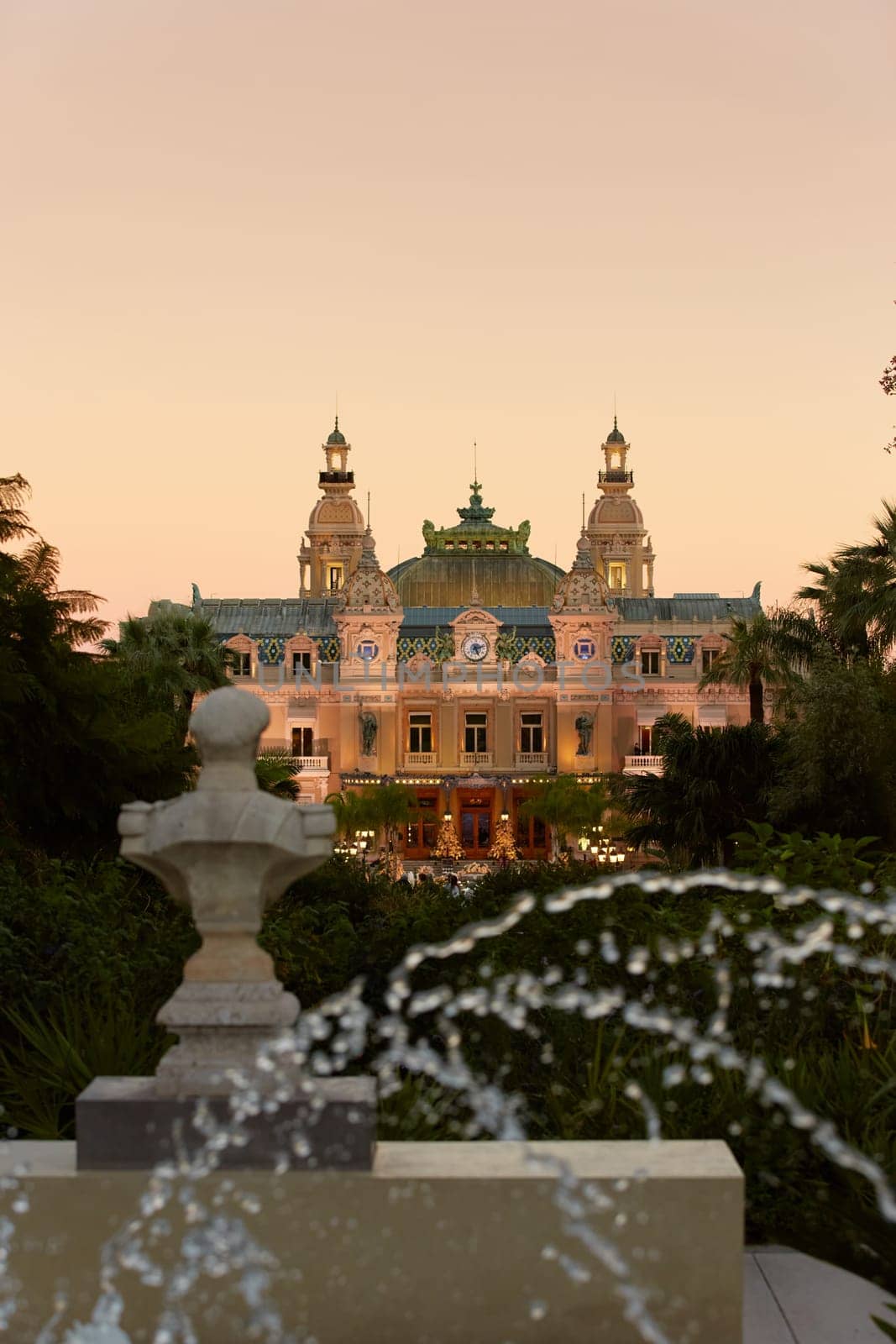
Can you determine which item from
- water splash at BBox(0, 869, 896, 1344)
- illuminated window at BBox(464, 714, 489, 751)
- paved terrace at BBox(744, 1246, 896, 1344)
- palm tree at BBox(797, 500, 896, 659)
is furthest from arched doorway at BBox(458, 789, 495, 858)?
paved terrace at BBox(744, 1246, 896, 1344)

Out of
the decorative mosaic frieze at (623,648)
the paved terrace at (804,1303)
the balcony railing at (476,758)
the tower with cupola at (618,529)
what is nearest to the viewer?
the paved terrace at (804,1303)

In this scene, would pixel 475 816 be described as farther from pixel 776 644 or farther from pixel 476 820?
pixel 776 644

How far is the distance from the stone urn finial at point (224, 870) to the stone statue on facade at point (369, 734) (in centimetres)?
4996

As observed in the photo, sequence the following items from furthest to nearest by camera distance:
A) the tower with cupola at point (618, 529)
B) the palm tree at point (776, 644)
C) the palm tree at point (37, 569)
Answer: the tower with cupola at point (618, 529)
the palm tree at point (776, 644)
the palm tree at point (37, 569)

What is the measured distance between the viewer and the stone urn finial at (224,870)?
Result: 5.40 m

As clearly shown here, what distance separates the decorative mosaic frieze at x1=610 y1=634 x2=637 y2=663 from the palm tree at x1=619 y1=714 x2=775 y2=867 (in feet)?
106

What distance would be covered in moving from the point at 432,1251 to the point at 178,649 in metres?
31.9

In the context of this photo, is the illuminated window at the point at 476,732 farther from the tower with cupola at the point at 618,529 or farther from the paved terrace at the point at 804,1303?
the paved terrace at the point at 804,1303

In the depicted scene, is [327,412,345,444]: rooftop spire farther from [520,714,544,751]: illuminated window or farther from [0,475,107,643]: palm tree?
[0,475,107,643]: palm tree

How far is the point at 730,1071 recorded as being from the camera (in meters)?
7.52

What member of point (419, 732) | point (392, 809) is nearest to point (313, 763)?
point (419, 732)

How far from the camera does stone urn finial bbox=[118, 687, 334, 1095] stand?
540 cm

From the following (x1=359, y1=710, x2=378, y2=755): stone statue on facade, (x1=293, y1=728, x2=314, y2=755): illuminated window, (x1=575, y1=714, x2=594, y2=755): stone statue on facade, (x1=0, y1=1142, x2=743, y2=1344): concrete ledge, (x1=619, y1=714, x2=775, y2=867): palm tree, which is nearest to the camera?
(x1=0, y1=1142, x2=743, y2=1344): concrete ledge

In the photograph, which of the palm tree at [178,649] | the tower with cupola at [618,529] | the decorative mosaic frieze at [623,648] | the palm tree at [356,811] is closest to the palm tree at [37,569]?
the palm tree at [178,649]
